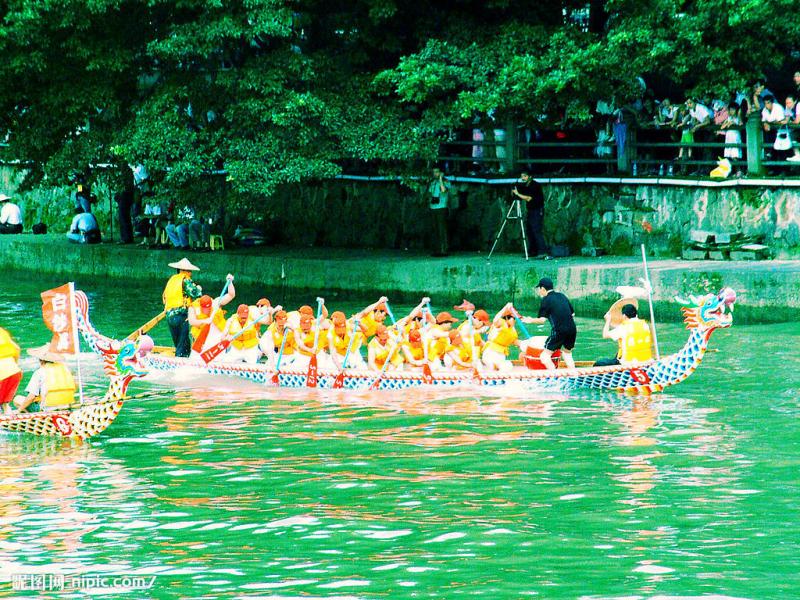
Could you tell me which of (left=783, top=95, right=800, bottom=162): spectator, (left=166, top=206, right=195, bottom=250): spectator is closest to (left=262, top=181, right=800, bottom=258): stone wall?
(left=783, top=95, right=800, bottom=162): spectator

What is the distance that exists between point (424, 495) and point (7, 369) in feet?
18.2

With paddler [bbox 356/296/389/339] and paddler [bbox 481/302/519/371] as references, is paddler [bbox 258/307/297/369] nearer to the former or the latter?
paddler [bbox 356/296/389/339]

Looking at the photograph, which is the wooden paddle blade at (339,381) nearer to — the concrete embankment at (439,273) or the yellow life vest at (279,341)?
the yellow life vest at (279,341)

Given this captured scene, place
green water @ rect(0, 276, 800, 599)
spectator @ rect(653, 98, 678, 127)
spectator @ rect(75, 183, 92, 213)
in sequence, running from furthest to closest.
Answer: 1. spectator @ rect(75, 183, 92, 213)
2. spectator @ rect(653, 98, 678, 127)
3. green water @ rect(0, 276, 800, 599)

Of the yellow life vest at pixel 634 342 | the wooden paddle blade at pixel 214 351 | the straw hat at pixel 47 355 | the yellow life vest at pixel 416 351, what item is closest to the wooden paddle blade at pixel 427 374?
the yellow life vest at pixel 416 351

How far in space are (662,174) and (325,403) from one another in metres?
11.0

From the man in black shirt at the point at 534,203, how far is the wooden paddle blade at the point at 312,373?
28.5ft

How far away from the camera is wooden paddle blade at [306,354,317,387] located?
2128cm

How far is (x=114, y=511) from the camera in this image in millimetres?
15000

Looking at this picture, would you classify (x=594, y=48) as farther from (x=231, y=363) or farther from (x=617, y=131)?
(x=231, y=363)

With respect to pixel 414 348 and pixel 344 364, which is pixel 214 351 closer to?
pixel 344 364

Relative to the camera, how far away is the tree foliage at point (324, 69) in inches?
1085

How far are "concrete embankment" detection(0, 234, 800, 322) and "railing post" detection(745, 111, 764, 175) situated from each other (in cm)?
192

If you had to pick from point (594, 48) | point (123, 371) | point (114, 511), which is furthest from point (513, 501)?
point (594, 48)
